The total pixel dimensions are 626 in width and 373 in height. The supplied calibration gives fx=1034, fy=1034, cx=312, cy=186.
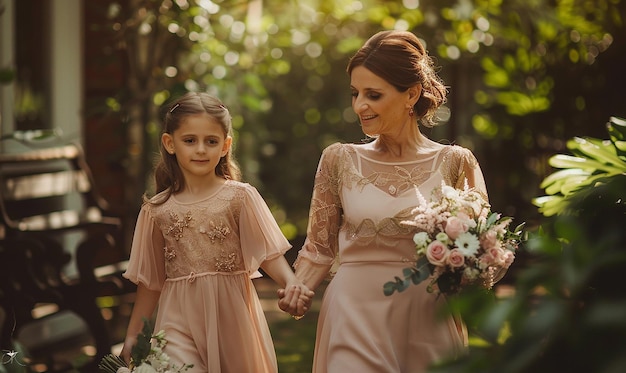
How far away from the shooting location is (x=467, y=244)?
139 inches

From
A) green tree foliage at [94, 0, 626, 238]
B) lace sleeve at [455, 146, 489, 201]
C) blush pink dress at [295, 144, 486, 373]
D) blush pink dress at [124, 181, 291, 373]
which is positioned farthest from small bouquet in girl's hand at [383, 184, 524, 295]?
green tree foliage at [94, 0, 626, 238]

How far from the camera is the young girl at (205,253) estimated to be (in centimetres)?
404

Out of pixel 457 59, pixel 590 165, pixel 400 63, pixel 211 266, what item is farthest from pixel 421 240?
pixel 457 59

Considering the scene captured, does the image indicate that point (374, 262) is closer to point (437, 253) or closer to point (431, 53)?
point (437, 253)

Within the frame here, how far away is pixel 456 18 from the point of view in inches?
371

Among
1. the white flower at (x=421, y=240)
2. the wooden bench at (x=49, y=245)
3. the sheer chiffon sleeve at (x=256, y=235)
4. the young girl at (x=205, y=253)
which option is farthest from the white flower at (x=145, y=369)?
the wooden bench at (x=49, y=245)

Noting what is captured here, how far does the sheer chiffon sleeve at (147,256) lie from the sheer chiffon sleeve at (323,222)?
1.85 feet

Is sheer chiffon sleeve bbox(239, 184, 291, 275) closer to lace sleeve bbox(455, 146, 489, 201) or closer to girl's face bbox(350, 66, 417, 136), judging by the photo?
girl's face bbox(350, 66, 417, 136)

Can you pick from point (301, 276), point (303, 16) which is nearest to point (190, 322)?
point (301, 276)

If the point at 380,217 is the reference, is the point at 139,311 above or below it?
below

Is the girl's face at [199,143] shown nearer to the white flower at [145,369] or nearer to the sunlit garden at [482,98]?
the sunlit garden at [482,98]

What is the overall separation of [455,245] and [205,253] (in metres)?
1.05

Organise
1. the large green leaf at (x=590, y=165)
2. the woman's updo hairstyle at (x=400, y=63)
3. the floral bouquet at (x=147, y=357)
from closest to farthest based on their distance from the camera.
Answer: the floral bouquet at (x=147, y=357)
the woman's updo hairstyle at (x=400, y=63)
the large green leaf at (x=590, y=165)

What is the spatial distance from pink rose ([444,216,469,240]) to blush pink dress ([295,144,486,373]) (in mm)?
284
